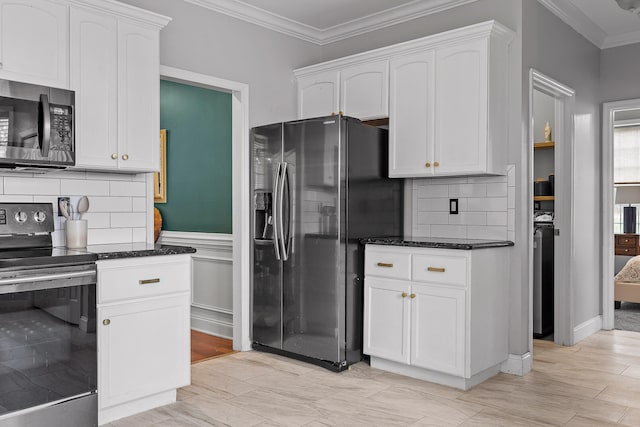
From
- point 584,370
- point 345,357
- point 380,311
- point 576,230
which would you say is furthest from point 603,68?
point 345,357

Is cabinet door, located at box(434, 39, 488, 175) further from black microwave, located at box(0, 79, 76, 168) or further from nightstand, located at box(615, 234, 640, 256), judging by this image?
nightstand, located at box(615, 234, 640, 256)

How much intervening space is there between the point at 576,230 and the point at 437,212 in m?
1.41

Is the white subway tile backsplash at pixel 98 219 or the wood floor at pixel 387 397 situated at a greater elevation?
the white subway tile backsplash at pixel 98 219

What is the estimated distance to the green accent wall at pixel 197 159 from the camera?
4812 millimetres

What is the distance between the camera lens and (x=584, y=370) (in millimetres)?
3727

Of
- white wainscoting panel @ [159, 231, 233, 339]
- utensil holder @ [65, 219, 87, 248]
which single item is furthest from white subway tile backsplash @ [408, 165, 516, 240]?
utensil holder @ [65, 219, 87, 248]

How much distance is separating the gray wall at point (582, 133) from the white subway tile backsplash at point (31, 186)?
3352mm

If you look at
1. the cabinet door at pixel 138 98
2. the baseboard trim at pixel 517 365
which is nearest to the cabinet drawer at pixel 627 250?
the baseboard trim at pixel 517 365

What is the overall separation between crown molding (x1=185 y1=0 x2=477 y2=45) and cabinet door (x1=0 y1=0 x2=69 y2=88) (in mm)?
1255

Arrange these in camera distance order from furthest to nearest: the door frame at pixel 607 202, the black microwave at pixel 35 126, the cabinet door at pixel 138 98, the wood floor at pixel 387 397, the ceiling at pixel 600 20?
the door frame at pixel 607 202
the ceiling at pixel 600 20
the cabinet door at pixel 138 98
the wood floor at pixel 387 397
the black microwave at pixel 35 126

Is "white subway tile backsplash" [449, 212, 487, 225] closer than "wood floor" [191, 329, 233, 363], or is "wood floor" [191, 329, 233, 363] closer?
"white subway tile backsplash" [449, 212, 487, 225]

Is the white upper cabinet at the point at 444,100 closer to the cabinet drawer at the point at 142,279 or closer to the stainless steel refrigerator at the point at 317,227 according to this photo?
the stainless steel refrigerator at the point at 317,227

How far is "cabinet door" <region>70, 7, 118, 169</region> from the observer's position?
2.86 metres

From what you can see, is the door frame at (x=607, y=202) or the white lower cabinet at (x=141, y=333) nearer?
the white lower cabinet at (x=141, y=333)
